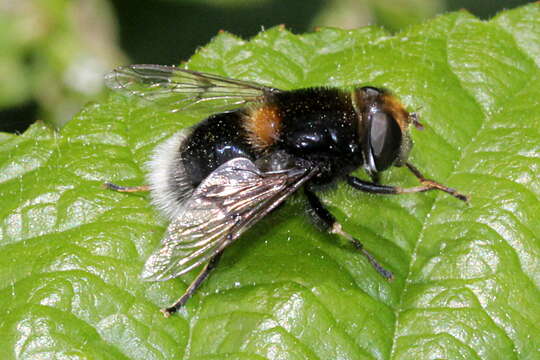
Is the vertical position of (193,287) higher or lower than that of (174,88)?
lower

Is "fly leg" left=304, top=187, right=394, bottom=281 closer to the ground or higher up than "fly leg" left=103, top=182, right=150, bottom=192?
closer to the ground

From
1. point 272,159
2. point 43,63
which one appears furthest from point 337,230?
point 43,63

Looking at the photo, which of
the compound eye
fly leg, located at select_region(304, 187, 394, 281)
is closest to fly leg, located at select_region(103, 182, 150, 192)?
fly leg, located at select_region(304, 187, 394, 281)

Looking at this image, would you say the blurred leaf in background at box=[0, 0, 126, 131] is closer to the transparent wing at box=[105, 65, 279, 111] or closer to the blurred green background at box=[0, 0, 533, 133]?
the blurred green background at box=[0, 0, 533, 133]

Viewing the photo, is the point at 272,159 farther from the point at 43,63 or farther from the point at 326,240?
the point at 43,63

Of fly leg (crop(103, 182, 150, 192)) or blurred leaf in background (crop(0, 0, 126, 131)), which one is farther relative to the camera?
blurred leaf in background (crop(0, 0, 126, 131))
